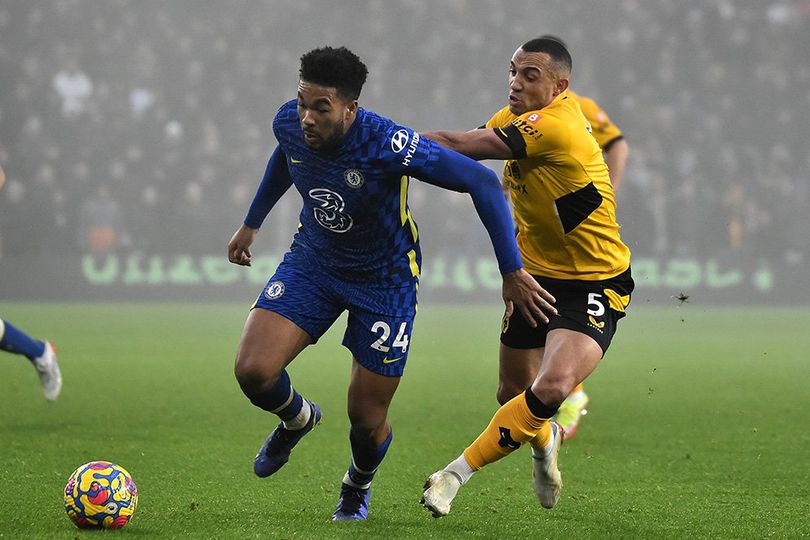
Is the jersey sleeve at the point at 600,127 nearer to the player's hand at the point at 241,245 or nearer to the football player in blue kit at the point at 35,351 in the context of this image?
the player's hand at the point at 241,245

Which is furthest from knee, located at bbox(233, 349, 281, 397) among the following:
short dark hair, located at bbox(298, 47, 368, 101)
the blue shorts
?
short dark hair, located at bbox(298, 47, 368, 101)

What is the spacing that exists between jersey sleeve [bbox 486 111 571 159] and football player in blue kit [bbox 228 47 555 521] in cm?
41

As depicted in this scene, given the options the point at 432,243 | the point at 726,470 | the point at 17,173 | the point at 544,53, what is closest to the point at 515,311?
the point at 544,53

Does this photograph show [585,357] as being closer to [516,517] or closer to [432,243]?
[516,517]

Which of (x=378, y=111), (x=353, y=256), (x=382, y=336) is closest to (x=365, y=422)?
(x=382, y=336)

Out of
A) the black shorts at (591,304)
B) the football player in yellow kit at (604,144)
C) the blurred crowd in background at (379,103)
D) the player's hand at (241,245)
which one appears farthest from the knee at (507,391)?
the blurred crowd in background at (379,103)

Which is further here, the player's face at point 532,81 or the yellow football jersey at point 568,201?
the player's face at point 532,81

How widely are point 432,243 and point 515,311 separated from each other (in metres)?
15.0

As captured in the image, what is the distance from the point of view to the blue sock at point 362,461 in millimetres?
4977

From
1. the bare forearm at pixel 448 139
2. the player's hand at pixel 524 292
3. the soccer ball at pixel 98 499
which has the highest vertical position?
the bare forearm at pixel 448 139

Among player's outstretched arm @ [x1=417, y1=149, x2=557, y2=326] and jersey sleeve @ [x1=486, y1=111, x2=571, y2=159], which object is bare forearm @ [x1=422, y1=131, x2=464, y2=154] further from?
player's outstretched arm @ [x1=417, y1=149, x2=557, y2=326]

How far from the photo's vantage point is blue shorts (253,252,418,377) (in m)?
4.90

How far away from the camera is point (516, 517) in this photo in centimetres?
500

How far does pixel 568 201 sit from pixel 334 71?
51.1 inches
